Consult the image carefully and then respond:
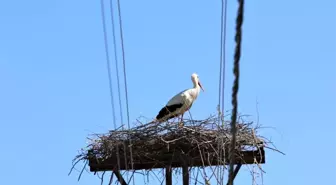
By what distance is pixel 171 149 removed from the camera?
361 inches

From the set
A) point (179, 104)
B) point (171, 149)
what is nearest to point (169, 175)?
point (171, 149)

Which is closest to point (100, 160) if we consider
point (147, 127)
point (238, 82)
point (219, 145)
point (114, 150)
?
point (114, 150)

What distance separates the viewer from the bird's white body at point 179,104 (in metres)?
12.0

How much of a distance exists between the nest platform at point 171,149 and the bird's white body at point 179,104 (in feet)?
7.89

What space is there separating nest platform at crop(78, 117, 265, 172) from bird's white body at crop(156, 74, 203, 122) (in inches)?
94.6

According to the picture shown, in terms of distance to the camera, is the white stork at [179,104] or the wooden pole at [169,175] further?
the white stork at [179,104]

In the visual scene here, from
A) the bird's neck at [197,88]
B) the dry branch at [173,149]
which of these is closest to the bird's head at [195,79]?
the bird's neck at [197,88]

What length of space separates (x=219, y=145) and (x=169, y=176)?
29.3 inches

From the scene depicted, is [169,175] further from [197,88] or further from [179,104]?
[197,88]

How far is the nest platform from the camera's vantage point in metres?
9.09

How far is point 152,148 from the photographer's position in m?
9.22

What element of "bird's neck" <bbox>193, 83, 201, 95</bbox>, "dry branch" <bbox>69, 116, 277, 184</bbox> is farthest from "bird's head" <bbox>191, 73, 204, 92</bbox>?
"dry branch" <bbox>69, 116, 277, 184</bbox>

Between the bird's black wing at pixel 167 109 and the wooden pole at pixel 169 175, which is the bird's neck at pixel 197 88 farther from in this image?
the wooden pole at pixel 169 175

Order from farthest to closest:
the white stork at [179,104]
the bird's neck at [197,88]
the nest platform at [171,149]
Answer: the bird's neck at [197,88] → the white stork at [179,104] → the nest platform at [171,149]
